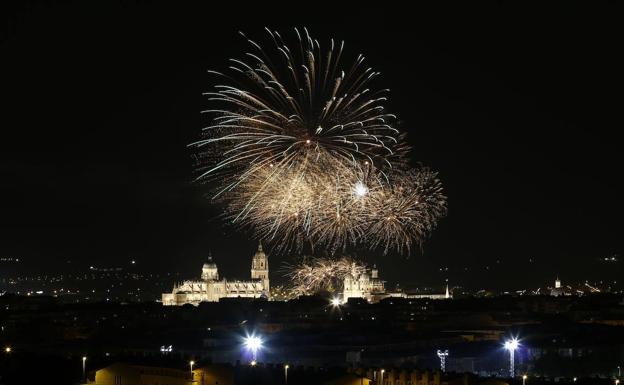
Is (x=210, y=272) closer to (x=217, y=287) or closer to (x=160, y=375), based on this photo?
(x=217, y=287)

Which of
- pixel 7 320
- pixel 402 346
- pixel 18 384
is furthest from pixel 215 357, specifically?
pixel 7 320

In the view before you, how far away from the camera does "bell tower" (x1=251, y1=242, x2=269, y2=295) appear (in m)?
131

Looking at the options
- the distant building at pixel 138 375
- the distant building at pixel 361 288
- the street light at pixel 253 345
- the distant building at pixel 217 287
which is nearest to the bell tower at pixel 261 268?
Answer: the distant building at pixel 217 287

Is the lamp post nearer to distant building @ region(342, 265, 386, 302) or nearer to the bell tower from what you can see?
distant building @ region(342, 265, 386, 302)

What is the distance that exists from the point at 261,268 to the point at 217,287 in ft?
28.8

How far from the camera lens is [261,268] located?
13188cm

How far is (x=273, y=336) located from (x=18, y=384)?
1126 inches

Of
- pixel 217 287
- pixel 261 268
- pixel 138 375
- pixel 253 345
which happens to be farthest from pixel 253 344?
pixel 261 268

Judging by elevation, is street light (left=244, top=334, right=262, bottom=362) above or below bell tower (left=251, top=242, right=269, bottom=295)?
below

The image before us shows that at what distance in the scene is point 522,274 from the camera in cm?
17925

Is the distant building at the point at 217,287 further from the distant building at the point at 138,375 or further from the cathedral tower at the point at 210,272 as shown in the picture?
the distant building at the point at 138,375

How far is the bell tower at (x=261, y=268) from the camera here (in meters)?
131

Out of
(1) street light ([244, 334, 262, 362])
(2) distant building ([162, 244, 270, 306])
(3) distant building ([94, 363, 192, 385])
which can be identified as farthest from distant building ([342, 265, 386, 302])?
(3) distant building ([94, 363, 192, 385])

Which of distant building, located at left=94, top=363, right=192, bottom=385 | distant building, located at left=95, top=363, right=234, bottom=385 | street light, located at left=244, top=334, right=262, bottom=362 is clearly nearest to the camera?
distant building, located at left=95, top=363, right=234, bottom=385
